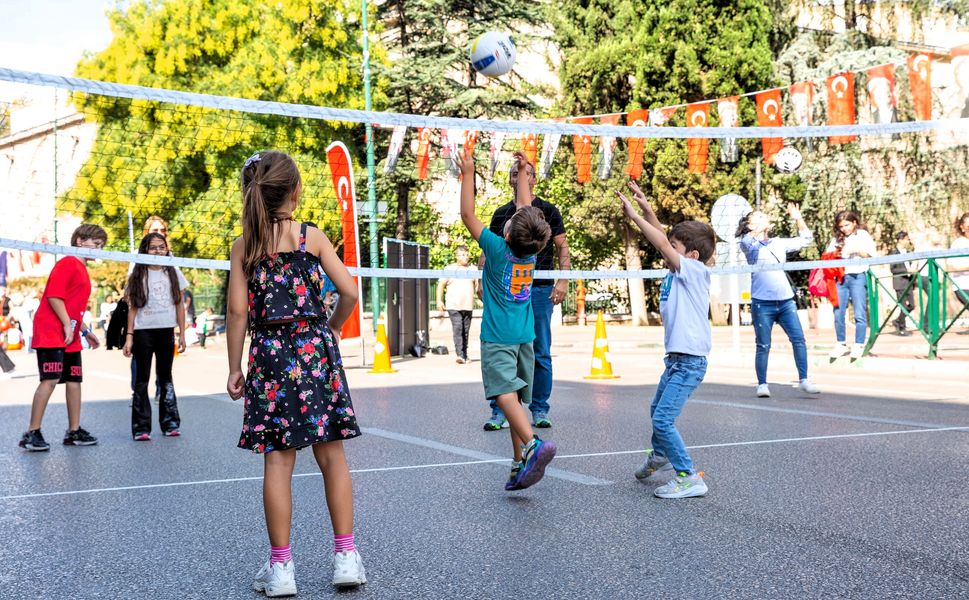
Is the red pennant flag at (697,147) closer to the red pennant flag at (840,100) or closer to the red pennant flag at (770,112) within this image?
the red pennant flag at (770,112)

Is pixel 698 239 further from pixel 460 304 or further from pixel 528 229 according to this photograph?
pixel 460 304

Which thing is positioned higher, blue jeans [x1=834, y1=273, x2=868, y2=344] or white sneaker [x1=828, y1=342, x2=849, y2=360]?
blue jeans [x1=834, y1=273, x2=868, y2=344]

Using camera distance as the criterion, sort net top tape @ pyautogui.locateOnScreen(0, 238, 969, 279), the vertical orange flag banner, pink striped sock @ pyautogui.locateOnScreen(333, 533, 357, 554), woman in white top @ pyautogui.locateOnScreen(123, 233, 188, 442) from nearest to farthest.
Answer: pink striped sock @ pyautogui.locateOnScreen(333, 533, 357, 554), net top tape @ pyautogui.locateOnScreen(0, 238, 969, 279), woman in white top @ pyautogui.locateOnScreen(123, 233, 188, 442), the vertical orange flag banner

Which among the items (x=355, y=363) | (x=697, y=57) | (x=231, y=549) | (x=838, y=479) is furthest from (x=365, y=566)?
(x=697, y=57)

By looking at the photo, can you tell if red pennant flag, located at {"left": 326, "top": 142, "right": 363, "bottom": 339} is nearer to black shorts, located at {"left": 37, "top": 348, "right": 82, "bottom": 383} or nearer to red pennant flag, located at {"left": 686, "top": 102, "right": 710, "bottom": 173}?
black shorts, located at {"left": 37, "top": 348, "right": 82, "bottom": 383}

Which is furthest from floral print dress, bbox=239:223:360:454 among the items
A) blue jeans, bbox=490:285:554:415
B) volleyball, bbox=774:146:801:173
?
volleyball, bbox=774:146:801:173

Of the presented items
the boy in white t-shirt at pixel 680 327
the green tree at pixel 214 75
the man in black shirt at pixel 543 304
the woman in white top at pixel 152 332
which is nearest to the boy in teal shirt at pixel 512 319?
the boy in white t-shirt at pixel 680 327

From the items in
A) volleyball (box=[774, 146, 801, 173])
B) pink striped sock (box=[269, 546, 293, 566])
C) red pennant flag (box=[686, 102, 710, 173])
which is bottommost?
pink striped sock (box=[269, 546, 293, 566])

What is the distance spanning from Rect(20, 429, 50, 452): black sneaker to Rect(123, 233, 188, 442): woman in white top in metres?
0.75

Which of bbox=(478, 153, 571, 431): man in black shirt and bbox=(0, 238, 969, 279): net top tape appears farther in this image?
bbox=(478, 153, 571, 431): man in black shirt

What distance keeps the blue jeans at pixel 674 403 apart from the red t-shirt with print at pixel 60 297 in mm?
4737

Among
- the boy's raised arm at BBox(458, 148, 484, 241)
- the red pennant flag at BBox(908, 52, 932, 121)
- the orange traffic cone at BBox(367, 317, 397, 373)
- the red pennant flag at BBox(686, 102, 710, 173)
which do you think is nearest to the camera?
the boy's raised arm at BBox(458, 148, 484, 241)

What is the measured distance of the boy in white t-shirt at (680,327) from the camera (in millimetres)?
5957

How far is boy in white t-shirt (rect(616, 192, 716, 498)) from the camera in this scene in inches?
235
